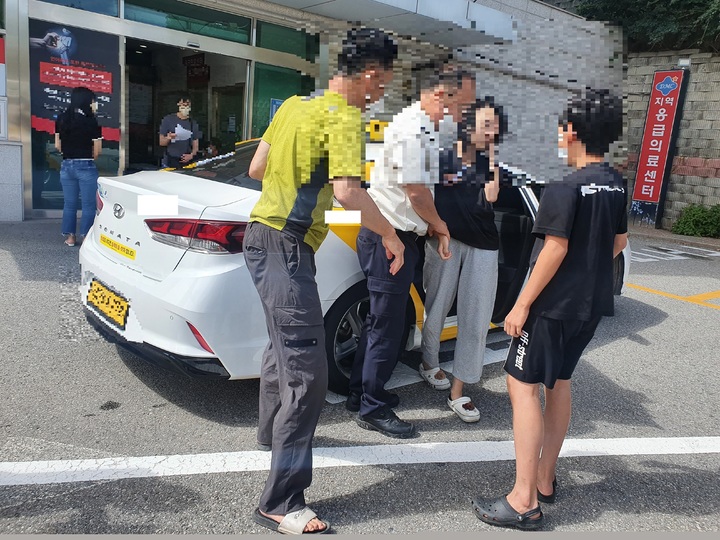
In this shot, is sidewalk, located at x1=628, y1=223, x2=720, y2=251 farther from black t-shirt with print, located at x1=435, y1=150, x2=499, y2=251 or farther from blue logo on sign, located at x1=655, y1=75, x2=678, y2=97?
black t-shirt with print, located at x1=435, y1=150, x2=499, y2=251

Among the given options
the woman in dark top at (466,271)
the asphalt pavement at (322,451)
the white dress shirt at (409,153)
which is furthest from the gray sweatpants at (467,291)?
the white dress shirt at (409,153)

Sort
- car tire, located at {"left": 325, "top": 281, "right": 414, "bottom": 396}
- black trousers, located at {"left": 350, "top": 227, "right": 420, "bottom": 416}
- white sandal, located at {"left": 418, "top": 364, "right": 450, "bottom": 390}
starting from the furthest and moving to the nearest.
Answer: white sandal, located at {"left": 418, "top": 364, "right": 450, "bottom": 390}
car tire, located at {"left": 325, "top": 281, "right": 414, "bottom": 396}
black trousers, located at {"left": 350, "top": 227, "right": 420, "bottom": 416}

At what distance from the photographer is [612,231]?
226cm

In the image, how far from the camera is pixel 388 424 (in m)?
3.04

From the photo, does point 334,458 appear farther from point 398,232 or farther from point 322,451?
point 398,232

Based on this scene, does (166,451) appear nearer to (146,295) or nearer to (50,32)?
(146,295)

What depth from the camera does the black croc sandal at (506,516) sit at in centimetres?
235

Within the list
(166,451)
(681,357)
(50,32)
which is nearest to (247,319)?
(166,451)

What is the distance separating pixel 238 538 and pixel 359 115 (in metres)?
1.58

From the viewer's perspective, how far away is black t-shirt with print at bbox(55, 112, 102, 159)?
6.49 metres

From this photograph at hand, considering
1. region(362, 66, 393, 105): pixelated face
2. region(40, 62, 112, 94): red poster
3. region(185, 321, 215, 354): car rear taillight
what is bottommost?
region(185, 321, 215, 354): car rear taillight

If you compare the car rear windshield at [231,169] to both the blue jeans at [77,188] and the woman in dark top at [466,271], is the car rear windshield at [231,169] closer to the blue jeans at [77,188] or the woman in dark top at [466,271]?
the woman in dark top at [466,271]

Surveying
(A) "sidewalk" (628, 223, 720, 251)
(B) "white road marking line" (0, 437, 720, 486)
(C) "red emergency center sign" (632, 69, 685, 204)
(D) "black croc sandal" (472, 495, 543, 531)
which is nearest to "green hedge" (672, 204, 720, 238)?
(A) "sidewalk" (628, 223, 720, 251)

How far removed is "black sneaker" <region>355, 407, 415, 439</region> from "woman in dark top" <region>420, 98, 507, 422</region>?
38cm
